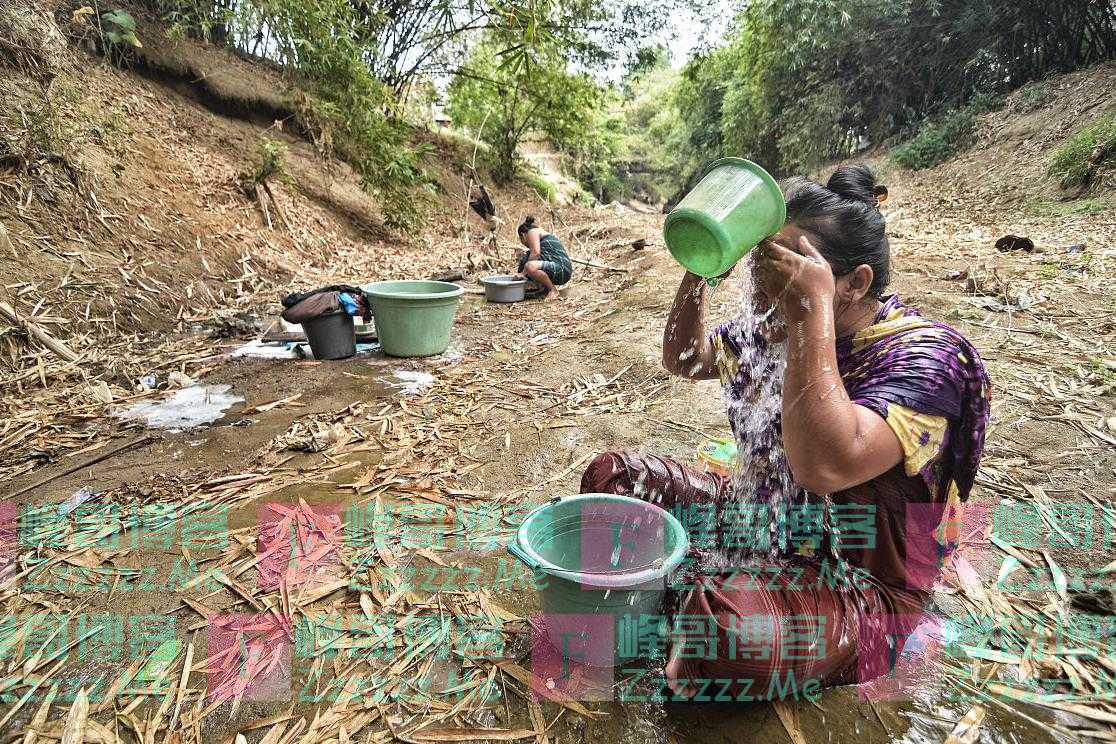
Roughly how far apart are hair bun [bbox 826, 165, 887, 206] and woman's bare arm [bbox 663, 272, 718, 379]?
53 cm

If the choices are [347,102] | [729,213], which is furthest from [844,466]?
[347,102]

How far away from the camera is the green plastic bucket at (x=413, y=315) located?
466 cm

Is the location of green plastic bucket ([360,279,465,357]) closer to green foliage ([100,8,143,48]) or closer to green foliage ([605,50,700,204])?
green foliage ([100,8,143,48])

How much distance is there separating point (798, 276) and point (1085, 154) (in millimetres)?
11129

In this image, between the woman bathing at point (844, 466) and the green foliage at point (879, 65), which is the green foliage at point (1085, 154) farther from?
the woman bathing at point (844, 466)

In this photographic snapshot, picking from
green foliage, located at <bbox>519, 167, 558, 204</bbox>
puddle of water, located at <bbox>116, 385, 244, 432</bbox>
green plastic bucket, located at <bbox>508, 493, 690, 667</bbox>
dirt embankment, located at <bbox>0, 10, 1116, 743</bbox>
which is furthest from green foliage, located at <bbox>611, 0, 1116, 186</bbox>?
green plastic bucket, located at <bbox>508, 493, 690, 667</bbox>

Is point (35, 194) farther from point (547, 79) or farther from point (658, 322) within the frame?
point (547, 79)

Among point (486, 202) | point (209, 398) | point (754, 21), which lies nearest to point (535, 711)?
point (209, 398)

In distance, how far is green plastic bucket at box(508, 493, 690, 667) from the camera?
150cm

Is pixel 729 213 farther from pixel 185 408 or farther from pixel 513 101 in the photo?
pixel 513 101

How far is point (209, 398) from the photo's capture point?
12.9 ft

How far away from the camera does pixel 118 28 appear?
805cm

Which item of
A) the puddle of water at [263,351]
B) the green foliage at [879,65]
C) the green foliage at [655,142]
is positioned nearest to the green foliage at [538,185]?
the green foliage at [879,65]

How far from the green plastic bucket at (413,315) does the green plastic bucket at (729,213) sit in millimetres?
3463
